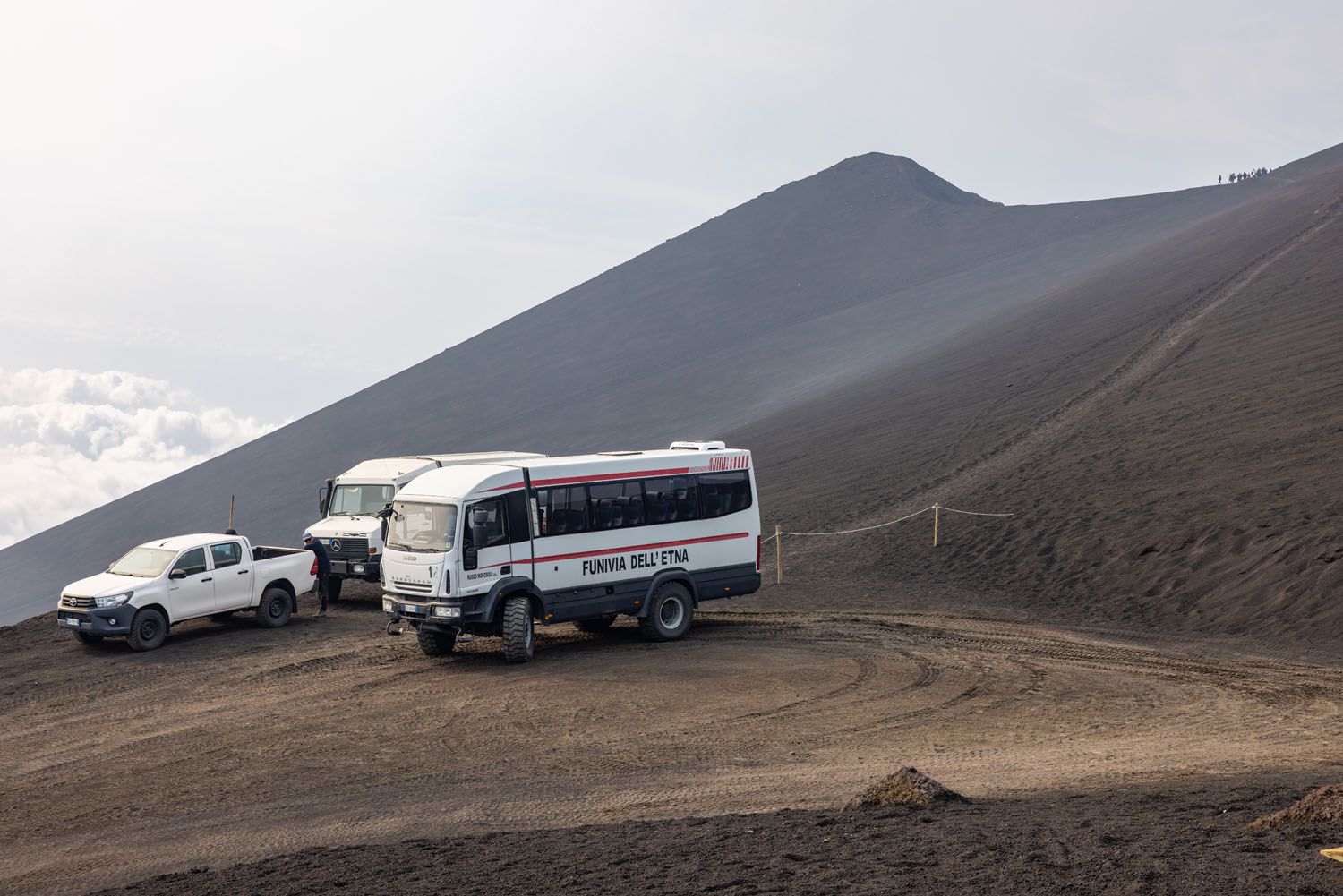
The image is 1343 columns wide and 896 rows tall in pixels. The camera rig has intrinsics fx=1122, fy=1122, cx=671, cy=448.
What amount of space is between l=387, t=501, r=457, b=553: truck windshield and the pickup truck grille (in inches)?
226

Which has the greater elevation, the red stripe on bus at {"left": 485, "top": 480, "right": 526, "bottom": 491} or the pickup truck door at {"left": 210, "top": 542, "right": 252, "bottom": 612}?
the red stripe on bus at {"left": 485, "top": 480, "right": 526, "bottom": 491}

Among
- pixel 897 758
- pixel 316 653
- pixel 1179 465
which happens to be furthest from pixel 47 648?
pixel 1179 465

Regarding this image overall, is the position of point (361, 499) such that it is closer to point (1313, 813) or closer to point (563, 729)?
point (563, 729)

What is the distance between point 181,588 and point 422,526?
5.37 m

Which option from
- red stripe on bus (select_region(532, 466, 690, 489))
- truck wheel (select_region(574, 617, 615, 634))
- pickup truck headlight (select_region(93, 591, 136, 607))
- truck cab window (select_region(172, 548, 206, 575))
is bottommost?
truck wheel (select_region(574, 617, 615, 634))

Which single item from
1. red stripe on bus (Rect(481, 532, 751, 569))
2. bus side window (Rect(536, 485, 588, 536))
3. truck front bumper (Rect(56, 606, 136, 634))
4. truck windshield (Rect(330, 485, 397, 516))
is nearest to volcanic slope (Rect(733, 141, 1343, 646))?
red stripe on bus (Rect(481, 532, 751, 569))

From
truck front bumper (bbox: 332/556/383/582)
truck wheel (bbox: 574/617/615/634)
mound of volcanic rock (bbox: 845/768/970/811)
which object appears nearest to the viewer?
mound of volcanic rock (bbox: 845/768/970/811)

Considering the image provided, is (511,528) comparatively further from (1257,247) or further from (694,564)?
(1257,247)

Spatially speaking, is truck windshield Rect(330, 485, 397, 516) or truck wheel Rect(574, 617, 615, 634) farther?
truck windshield Rect(330, 485, 397, 516)

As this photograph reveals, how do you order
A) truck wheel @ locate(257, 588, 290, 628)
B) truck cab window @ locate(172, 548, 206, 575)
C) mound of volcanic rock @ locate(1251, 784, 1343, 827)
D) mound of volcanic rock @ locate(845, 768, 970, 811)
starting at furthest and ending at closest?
truck wheel @ locate(257, 588, 290, 628)
truck cab window @ locate(172, 548, 206, 575)
mound of volcanic rock @ locate(845, 768, 970, 811)
mound of volcanic rock @ locate(1251, 784, 1343, 827)

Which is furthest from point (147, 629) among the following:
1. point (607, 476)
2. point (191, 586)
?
point (607, 476)

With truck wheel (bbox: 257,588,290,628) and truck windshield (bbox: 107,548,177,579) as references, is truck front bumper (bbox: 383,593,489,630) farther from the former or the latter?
truck windshield (bbox: 107,548,177,579)

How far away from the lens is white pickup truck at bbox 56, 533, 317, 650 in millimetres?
18797

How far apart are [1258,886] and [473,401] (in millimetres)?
69842
